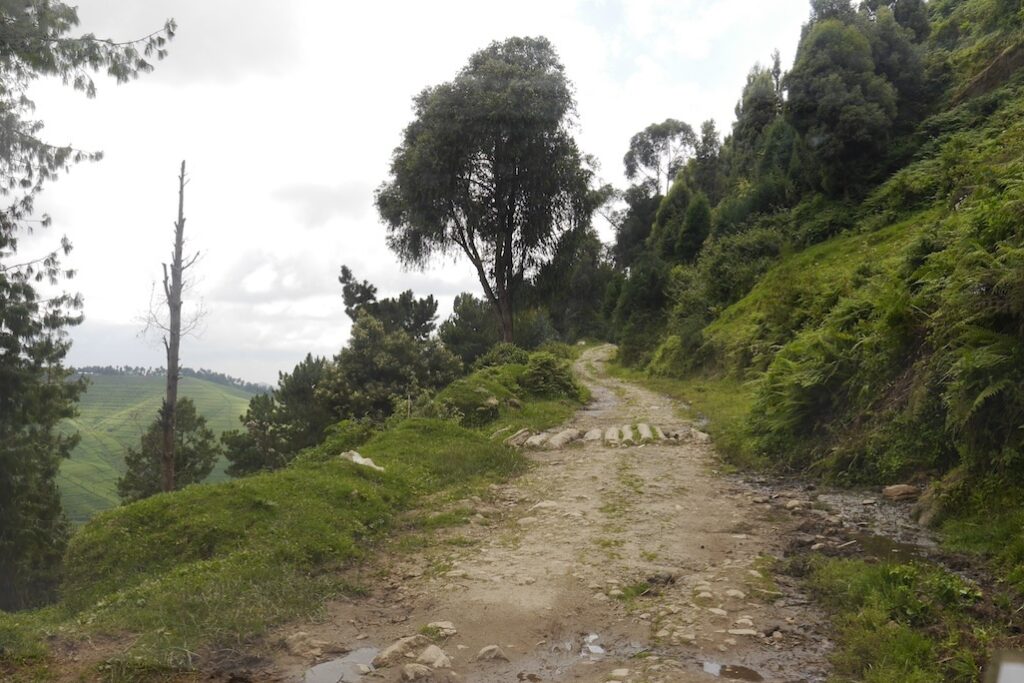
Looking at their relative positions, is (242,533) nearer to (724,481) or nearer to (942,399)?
(724,481)

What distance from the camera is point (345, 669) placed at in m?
4.39

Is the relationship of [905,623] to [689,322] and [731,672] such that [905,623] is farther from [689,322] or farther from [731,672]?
[689,322]

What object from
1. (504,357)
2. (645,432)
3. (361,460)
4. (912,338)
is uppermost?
(504,357)

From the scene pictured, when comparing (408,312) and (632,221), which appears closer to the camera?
(408,312)

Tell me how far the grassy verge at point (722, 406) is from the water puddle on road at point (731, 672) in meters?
6.08

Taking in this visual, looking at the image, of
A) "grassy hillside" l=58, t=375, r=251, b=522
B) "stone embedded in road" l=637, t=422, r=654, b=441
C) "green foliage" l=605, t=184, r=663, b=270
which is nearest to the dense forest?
"stone embedded in road" l=637, t=422, r=654, b=441

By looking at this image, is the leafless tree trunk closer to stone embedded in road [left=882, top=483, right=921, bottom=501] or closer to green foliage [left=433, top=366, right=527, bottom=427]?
green foliage [left=433, top=366, right=527, bottom=427]

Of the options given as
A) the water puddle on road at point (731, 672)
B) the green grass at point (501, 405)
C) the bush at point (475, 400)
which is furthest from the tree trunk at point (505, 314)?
the water puddle on road at point (731, 672)

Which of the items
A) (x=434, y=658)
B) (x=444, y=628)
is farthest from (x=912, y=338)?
(x=434, y=658)

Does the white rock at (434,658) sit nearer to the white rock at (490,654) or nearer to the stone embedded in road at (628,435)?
the white rock at (490,654)

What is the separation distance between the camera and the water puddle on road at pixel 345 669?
4242 millimetres

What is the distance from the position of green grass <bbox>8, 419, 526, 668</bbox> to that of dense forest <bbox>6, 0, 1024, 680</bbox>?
4 cm

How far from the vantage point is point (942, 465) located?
22.9ft

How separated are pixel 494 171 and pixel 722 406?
502 inches
